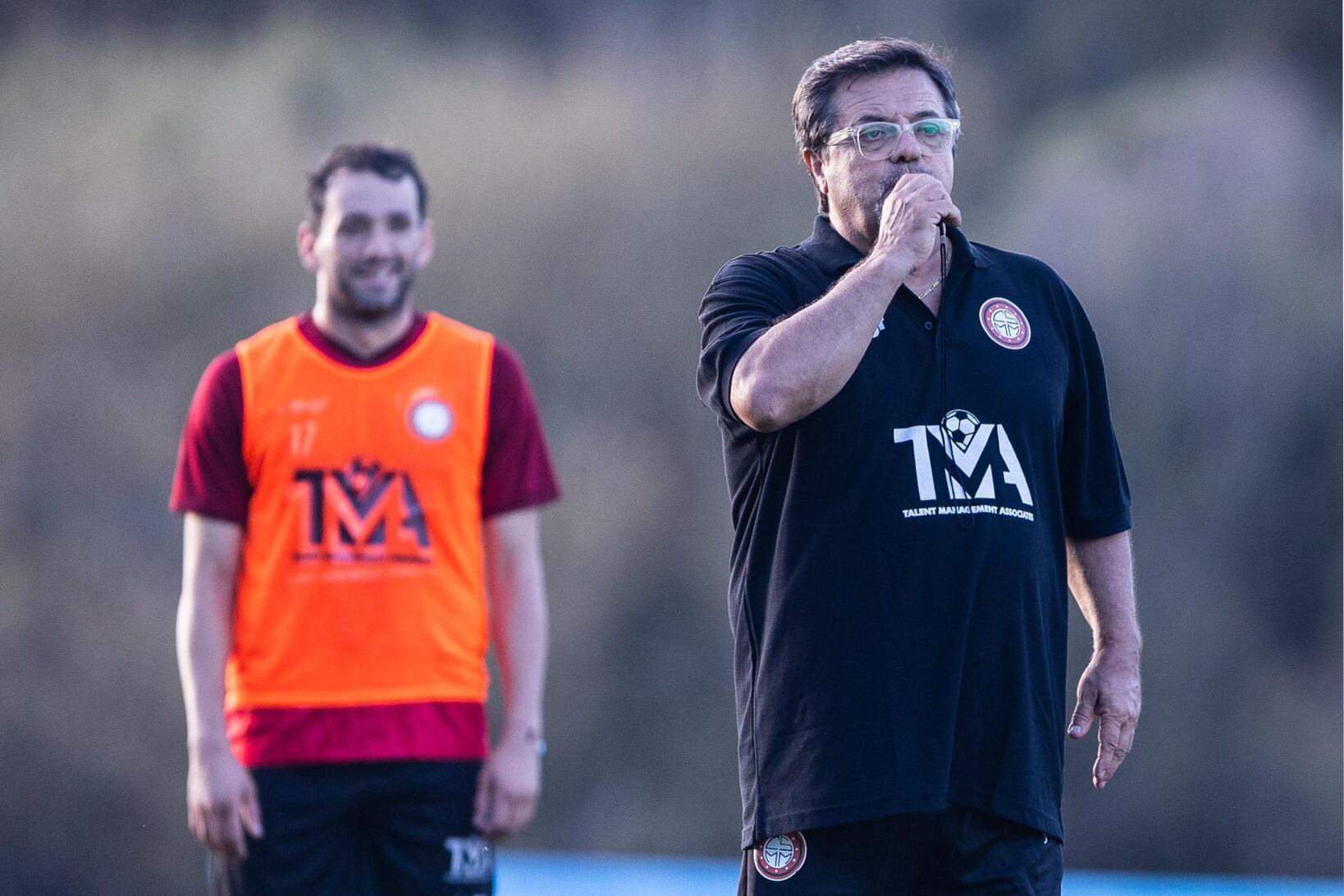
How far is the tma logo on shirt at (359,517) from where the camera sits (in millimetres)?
2426

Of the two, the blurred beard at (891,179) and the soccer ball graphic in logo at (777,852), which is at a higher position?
the blurred beard at (891,179)

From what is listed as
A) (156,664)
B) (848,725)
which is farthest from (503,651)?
(156,664)

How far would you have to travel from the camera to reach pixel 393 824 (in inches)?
93.7

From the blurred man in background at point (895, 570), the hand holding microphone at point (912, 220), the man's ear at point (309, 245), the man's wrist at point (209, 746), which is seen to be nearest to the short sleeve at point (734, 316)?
the blurred man in background at point (895, 570)

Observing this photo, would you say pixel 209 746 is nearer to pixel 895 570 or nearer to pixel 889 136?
pixel 895 570

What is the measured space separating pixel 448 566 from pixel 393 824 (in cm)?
40

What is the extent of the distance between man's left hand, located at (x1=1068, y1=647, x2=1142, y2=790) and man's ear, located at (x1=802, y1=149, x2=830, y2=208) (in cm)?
80

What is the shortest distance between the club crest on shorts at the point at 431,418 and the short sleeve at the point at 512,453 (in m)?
0.08

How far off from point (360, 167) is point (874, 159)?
89 centimetres

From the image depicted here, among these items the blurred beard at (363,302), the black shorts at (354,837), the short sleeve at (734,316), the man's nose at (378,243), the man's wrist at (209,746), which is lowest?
the black shorts at (354,837)

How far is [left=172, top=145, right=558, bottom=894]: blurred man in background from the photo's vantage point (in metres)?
2.37

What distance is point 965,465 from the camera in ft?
6.79

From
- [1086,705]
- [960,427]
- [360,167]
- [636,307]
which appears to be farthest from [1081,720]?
[636,307]

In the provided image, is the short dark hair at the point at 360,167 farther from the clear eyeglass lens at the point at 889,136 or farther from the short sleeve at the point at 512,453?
the clear eyeglass lens at the point at 889,136
